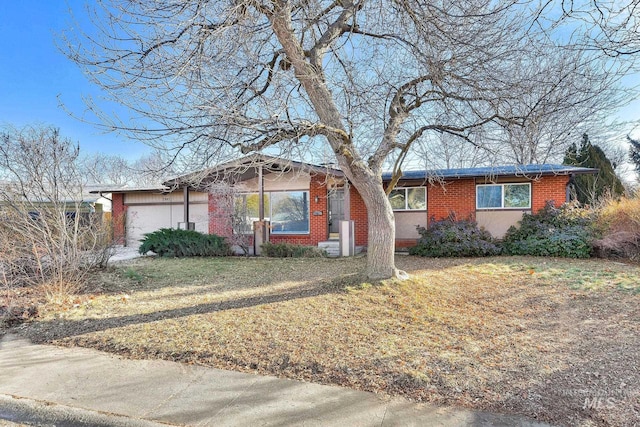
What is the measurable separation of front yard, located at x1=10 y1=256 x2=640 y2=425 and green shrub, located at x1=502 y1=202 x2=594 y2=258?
93.9 inches

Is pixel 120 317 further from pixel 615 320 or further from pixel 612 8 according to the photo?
pixel 612 8

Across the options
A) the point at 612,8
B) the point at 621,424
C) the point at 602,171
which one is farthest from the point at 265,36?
the point at 602,171

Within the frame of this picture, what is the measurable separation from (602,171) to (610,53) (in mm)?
14710

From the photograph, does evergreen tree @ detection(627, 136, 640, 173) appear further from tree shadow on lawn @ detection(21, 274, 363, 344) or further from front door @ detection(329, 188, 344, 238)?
tree shadow on lawn @ detection(21, 274, 363, 344)

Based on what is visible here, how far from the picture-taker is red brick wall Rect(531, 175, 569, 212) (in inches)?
460

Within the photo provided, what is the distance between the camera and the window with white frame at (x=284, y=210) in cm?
1349

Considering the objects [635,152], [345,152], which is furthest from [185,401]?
[635,152]

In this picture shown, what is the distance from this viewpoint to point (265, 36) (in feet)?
19.9

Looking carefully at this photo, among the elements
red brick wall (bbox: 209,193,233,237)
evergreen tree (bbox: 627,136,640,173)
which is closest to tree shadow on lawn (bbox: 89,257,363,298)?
red brick wall (bbox: 209,193,233,237)

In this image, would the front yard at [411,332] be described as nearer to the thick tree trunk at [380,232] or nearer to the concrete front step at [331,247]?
the thick tree trunk at [380,232]

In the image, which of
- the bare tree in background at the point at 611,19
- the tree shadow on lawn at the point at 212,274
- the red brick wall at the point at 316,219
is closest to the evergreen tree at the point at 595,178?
the red brick wall at the point at 316,219

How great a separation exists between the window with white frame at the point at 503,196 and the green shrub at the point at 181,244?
9.35 meters

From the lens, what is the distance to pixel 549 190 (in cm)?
1175

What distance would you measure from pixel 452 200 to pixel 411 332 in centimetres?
954
